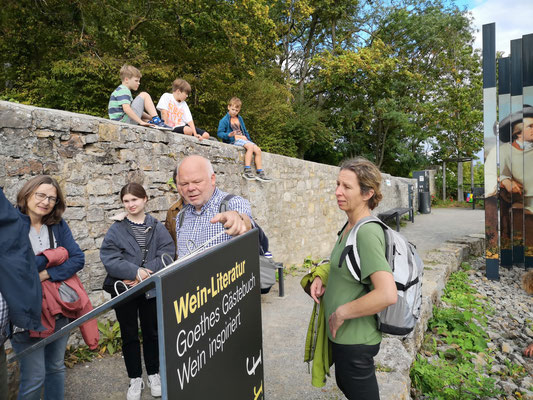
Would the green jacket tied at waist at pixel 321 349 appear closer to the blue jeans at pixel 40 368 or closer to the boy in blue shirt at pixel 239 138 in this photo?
the blue jeans at pixel 40 368

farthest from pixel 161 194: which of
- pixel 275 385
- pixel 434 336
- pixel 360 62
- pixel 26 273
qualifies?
pixel 360 62

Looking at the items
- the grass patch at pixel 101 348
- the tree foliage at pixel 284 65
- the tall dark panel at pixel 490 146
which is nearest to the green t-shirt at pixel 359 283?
the grass patch at pixel 101 348

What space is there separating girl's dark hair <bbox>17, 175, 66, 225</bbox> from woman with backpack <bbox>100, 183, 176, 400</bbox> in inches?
16.1

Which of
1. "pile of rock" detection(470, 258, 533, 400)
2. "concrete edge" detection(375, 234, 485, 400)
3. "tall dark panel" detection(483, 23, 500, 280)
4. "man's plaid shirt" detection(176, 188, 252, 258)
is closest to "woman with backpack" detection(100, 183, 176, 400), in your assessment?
"man's plaid shirt" detection(176, 188, 252, 258)

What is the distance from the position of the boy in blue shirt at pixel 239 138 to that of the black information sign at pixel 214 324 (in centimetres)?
440

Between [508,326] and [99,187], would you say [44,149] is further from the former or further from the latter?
[508,326]

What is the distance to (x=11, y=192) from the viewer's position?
9.52 feet

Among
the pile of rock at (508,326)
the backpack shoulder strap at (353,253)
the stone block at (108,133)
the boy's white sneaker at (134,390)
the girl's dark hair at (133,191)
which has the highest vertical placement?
the stone block at (108,133)

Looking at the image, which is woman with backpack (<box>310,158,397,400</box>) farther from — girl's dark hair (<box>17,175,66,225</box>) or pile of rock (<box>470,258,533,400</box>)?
pile of rock (<box>470,258,533,400</box>)

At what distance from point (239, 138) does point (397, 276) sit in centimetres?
479

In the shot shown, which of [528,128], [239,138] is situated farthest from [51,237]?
[528,128]

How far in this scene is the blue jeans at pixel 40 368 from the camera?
213 cm

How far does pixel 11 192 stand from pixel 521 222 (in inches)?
341

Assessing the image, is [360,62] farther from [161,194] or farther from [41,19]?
[161,194]
